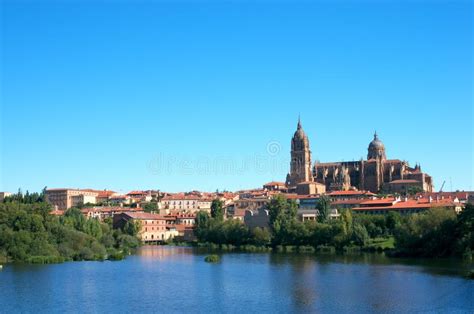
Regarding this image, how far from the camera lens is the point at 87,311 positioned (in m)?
26.1

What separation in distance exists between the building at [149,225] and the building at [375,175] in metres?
31.7

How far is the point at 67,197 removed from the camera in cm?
11425

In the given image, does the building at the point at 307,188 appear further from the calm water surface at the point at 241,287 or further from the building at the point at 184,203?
the calm water surface at the point at 241,287

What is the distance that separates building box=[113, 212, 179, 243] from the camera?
245 feet

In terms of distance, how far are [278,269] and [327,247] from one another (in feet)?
53.6

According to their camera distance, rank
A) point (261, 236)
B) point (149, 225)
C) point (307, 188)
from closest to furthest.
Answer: point (261, 236) < point (149, 225) < point (307, 188)

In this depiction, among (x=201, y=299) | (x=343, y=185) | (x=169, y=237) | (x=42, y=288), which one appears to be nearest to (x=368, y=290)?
(x=201, y=299)

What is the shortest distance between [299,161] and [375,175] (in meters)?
13.0

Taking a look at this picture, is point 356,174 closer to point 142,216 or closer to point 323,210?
point 142,216

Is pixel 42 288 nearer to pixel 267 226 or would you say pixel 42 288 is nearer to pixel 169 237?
pixel 267 226

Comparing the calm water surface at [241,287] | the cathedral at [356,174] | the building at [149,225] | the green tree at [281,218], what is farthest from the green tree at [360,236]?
the cathedral at [356,174]

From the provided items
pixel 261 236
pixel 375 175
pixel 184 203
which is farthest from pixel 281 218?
pixel 375 175

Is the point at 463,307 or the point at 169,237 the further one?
the point at 169,237

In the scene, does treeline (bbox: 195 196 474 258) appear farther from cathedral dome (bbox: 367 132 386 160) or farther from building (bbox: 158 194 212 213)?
cathedral dome (bbox: 367 132 386 160)
